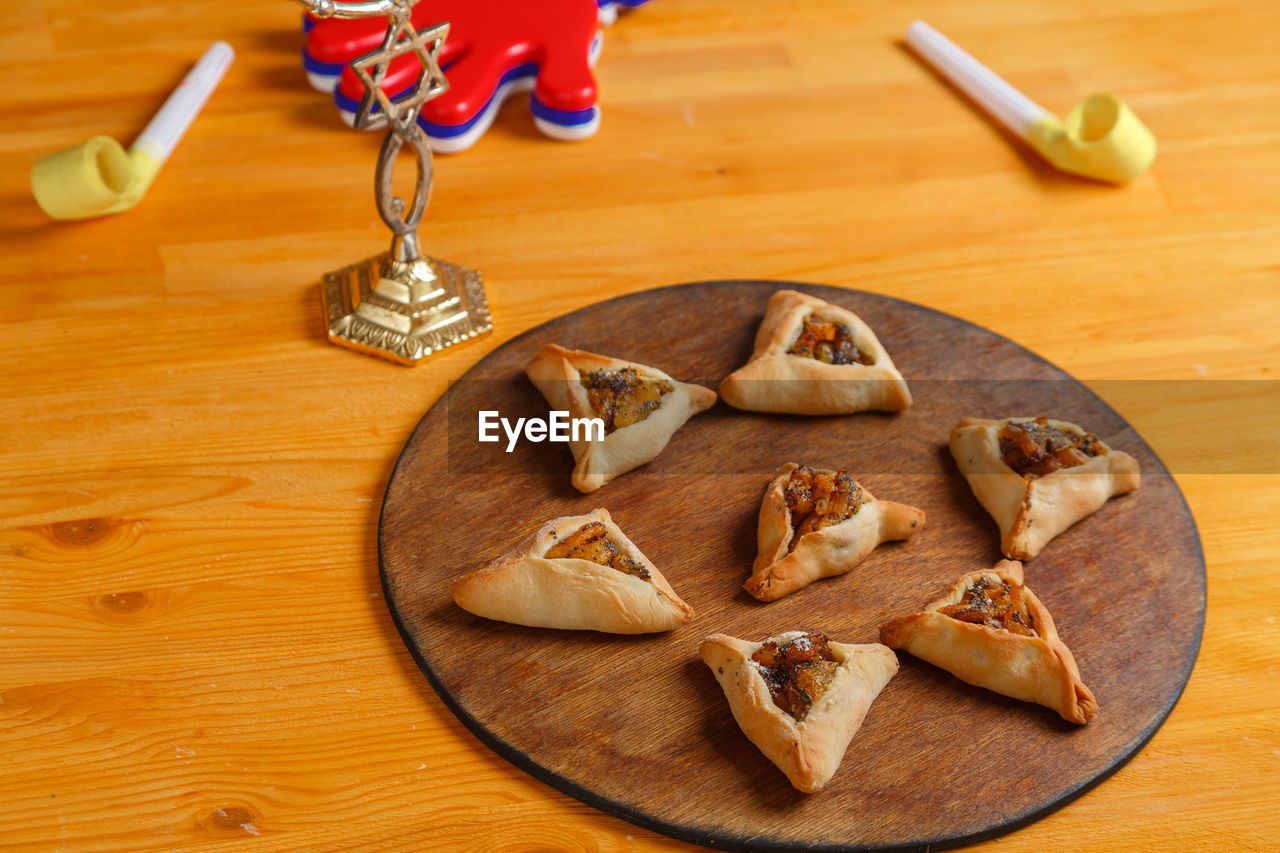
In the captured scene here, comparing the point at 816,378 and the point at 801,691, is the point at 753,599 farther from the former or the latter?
the point at 816,378

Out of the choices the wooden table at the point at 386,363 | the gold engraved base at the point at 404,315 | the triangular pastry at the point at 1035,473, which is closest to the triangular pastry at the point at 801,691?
the wooden table at the point at 386,363

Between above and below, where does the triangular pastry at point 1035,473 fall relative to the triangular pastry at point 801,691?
above

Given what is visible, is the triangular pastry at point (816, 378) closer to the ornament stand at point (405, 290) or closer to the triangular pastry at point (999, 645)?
the triangular pastry at point (999, 645)

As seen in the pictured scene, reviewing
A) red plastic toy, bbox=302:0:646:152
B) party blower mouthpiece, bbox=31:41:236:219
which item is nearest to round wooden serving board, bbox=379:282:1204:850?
red plastic toy, bbox=302:0:646:152

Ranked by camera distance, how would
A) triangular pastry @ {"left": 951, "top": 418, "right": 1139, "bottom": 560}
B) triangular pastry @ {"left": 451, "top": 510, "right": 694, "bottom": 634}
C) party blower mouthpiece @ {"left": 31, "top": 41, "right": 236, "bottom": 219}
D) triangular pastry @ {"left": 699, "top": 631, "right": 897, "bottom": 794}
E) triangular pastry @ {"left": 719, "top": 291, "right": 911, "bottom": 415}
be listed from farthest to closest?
party blower mouthpiece @ {"left": 31, "top": 41, "right": 236, "bottom": 219}
triangular pastry @ {"left": 719, "top": 291, "right": 911, "bottom": 415}
triangular pastry @ {"left": 951, "top": 418, "right": 1139, "bottom": 560}
triangular pastry @ {"left": 451, "top": 510, "right": 694, "bottom": 634}
triangular pastry @ {"left": 699, "top": 631, "right": 897, "bottom": 794}

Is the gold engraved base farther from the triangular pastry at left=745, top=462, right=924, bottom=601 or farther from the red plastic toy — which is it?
the triangular pastry at left=745, top=462, right=924, bottom=601

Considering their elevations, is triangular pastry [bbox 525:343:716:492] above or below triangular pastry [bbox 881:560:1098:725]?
above

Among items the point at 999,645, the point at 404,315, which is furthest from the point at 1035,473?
the point at 404,315
